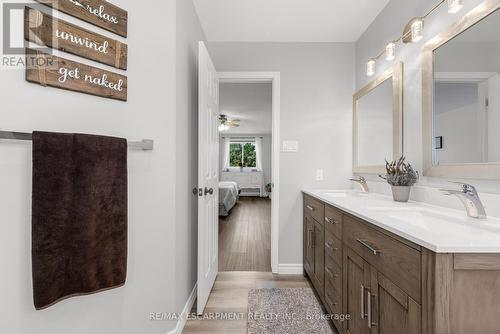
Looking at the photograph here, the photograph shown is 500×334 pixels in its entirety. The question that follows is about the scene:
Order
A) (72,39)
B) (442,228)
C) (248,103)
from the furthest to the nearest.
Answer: (248,103) < (72,39) < (442,228)

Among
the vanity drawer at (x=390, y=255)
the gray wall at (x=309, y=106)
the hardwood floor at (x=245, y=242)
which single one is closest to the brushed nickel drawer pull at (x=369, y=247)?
the vanity drawer at (x=390, y=255)

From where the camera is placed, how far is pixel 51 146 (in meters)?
0.93

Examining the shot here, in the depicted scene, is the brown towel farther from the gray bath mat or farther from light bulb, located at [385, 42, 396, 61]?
light bulb, located at [385, 42, 396, 61]

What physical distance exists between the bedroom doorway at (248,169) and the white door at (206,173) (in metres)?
0.53

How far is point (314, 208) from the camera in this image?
2.13 metres

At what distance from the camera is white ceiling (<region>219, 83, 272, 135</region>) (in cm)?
417

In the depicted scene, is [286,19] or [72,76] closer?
[72,76]

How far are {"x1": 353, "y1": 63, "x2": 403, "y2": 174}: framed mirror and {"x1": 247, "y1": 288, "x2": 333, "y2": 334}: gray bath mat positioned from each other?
4.15ft

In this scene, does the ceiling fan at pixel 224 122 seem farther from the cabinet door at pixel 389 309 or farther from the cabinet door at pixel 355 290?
the cabinet door at pixel 389 309

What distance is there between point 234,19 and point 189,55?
668mm

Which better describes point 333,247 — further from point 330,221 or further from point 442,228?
point 442,228

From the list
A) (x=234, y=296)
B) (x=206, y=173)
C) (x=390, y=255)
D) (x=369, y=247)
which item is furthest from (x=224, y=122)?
(x=390, y=255)

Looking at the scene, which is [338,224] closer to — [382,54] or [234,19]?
[382,54]

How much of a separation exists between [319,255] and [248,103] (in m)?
3.87
